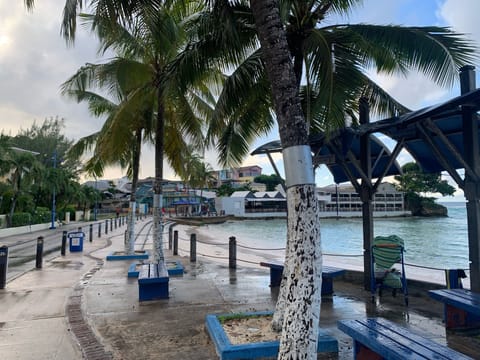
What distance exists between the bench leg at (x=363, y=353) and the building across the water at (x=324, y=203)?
6891 cm

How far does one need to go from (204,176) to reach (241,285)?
543 cm

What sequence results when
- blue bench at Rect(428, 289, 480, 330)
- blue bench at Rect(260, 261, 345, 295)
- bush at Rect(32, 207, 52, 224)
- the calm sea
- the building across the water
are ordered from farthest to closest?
the building across the water, bush at Rect(32, 207, 52, 224), the calm sea, blue bench at Rect(260, 261, 345, 295), blue bench at Rect(428, 289, 480, 330)

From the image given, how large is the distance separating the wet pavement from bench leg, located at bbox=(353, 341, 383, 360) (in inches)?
21.1

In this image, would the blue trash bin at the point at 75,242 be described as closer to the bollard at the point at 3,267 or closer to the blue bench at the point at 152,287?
the bollard at the point at 3,267

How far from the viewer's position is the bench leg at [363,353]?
10.9 ft

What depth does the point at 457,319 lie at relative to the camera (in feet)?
15.6

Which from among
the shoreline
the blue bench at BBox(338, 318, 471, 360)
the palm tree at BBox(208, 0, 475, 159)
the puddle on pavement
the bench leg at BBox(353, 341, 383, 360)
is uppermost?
the palm tree at BBox(208, 0, 475, 159)

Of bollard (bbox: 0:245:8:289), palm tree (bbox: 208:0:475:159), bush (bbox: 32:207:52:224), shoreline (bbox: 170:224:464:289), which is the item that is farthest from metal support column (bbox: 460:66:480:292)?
bush (bbox: 32:207:52:224)

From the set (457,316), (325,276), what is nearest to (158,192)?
(325,276)

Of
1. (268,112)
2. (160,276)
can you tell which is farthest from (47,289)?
(268,112)

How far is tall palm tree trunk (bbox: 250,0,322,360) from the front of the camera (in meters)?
2.66

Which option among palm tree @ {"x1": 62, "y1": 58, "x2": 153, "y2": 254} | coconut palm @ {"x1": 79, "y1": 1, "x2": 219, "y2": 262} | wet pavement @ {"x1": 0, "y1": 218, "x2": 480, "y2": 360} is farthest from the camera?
palm tree @ {"x1": 62, "y1": 58, "x2": 153, "y2": 254}

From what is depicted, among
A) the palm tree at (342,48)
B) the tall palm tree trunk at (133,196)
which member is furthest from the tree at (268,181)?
the palm tree at (342,48)

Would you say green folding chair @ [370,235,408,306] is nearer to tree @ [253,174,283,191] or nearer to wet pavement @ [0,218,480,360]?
wet pavement @ [0,218,480,360]
